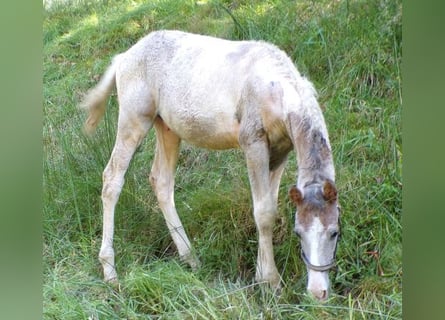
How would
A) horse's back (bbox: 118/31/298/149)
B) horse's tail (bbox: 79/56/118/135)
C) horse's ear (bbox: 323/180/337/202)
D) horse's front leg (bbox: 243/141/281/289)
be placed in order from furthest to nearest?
horse's tail (bbox: 79/56/118/135)
horse's back (bbox: 118/31/298/149)
horse's front leg (bbox: 243/141/281/289)
horse's ear (bbox: 323/180/337/202)

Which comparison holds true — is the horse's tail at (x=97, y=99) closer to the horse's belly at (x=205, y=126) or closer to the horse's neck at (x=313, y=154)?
the horse's belly at (x=205, y=126)

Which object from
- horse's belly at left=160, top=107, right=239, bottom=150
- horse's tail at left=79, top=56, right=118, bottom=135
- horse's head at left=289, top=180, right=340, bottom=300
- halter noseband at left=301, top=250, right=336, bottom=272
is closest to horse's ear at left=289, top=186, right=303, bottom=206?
horse's head at left=289, top=180, right=340, bottom=300

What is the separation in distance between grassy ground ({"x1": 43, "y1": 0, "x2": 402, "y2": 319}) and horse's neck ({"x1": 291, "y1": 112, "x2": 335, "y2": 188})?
0.08 meters

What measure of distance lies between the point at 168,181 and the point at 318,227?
64 cm

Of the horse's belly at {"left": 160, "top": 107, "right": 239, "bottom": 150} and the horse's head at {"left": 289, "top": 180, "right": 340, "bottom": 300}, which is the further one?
the horse's belly at {"left": 160, "top": 107, "right": 239, "bottom": 150}

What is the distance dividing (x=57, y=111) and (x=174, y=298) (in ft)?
2.54

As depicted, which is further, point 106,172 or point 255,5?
point 106,172

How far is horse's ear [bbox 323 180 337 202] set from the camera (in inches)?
72.9

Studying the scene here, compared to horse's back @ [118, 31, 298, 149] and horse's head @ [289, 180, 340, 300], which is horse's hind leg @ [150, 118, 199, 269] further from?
horse's head @ [289, 180, 340, 300]

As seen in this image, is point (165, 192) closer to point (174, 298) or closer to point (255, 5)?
point (174, 298)
